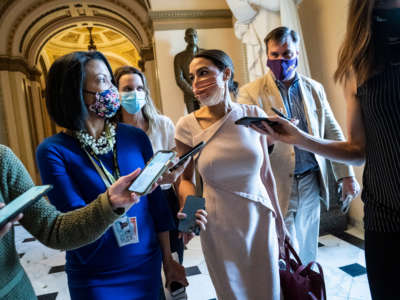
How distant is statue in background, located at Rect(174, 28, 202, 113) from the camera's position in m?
5.22

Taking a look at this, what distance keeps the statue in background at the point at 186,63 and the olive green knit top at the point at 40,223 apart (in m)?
4.45

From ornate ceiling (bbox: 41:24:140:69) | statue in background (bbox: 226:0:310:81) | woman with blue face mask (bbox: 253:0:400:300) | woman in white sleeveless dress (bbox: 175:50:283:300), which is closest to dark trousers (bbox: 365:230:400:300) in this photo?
woman with blue face mask (bbox: 253:0:400:300)

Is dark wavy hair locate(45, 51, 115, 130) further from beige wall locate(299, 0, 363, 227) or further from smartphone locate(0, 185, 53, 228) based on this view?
beige wall locate(299, 0, 363, 227)

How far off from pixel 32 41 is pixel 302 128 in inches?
419

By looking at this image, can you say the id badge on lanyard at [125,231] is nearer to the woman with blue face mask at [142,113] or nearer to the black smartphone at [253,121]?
the black smartphone at [253,121]

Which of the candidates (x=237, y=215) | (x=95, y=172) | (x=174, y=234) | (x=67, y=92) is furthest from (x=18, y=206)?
(x=174, y=234)

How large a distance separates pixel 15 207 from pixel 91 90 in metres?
0.65

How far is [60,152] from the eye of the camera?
3.54ft

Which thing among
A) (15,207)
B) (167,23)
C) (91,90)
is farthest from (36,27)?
(15,207)

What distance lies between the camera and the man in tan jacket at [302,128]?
196cm

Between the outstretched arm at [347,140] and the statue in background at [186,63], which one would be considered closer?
the outstretched arm at [347,140]

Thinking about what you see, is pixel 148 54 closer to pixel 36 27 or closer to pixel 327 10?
pixel 36 27

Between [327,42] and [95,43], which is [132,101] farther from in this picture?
[95,43]

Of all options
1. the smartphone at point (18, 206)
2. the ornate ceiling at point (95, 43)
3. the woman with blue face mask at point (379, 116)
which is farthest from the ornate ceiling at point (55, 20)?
the smartphone at point (18, 206)
